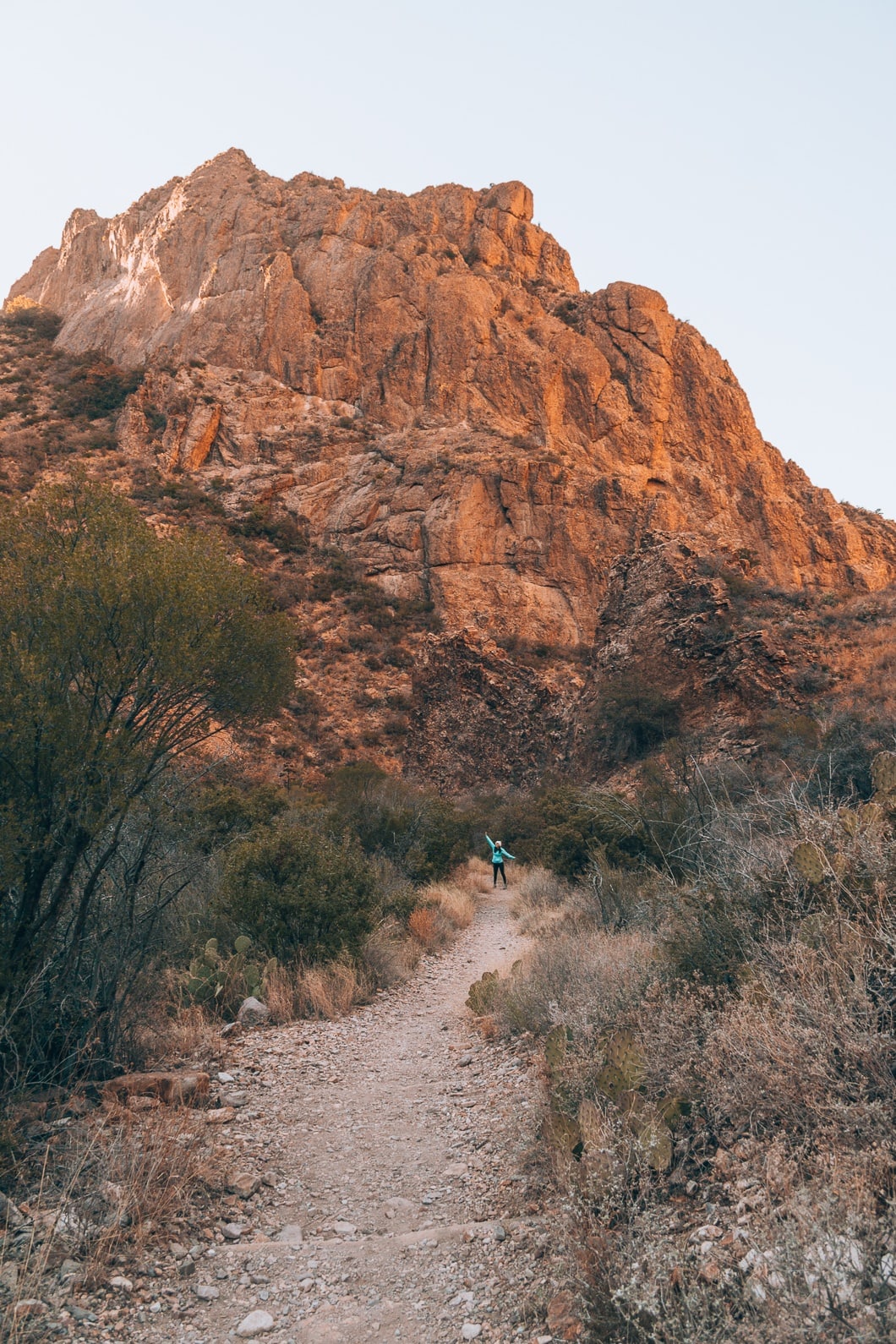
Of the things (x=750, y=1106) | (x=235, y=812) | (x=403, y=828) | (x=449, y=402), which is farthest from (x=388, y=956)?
(x=449, y=402)

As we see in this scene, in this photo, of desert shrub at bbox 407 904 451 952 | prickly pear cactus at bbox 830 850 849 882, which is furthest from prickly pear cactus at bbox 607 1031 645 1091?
desert shrub at bbox 407 904 451 952

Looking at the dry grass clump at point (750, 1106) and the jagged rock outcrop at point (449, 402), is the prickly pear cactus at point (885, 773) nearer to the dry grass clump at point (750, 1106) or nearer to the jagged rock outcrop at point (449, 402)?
the dry grass clump at point (750, 1106)

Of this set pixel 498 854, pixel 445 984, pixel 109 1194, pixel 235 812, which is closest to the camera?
pixel 109 1194

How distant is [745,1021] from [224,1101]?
385 centimetres

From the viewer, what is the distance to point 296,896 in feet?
28.8

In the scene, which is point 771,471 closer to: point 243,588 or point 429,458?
point 429,458

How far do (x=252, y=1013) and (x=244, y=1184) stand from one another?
3213 mm

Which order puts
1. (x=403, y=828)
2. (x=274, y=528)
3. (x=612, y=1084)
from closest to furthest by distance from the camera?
(x=612, y=1084) < (x=403, y=828) < (x=274, y=528)

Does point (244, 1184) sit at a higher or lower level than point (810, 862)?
lower

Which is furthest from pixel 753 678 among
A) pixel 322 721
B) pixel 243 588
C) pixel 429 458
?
pixel 429 458

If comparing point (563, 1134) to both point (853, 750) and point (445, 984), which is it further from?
point (853, 750)

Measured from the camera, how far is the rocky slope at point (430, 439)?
3456 centimetres

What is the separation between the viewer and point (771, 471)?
47.4 meters

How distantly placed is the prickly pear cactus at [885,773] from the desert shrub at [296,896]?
5654 millimetres
